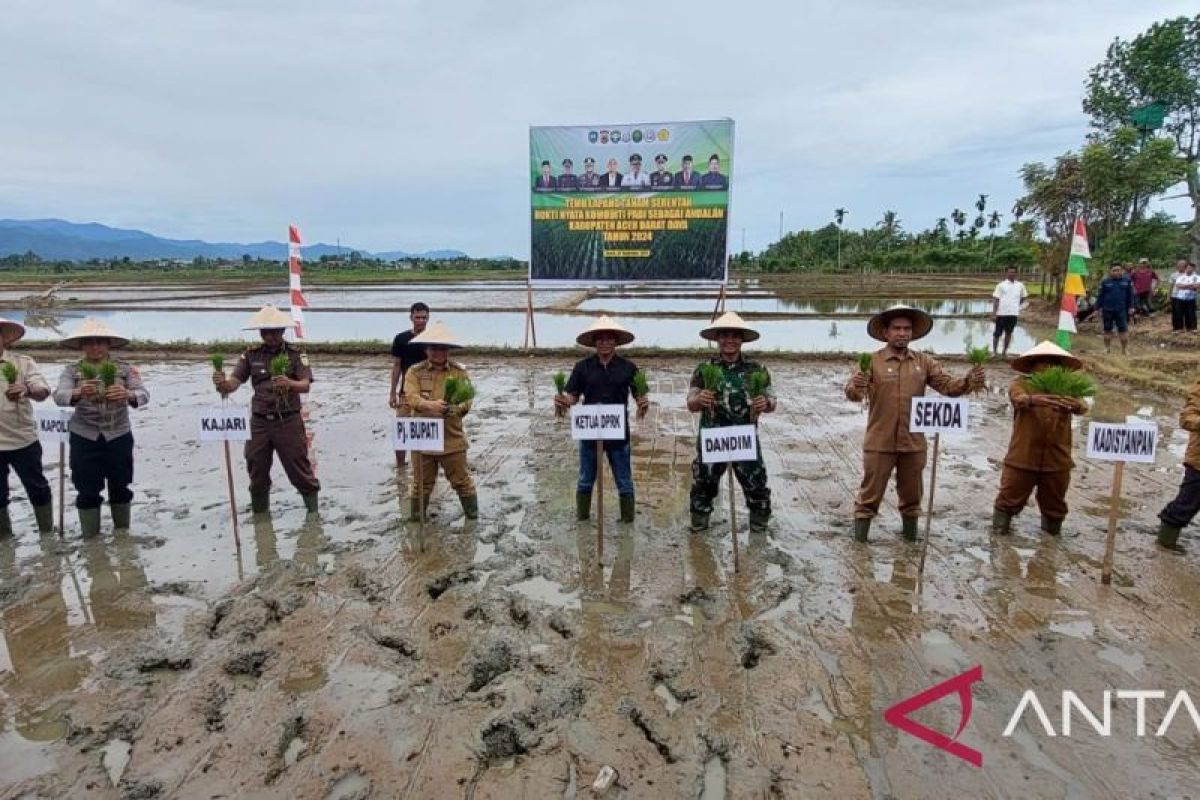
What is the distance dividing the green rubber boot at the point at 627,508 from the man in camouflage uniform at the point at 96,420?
342 centimetres

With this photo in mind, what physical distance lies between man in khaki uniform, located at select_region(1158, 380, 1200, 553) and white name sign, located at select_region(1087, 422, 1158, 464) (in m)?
0.70

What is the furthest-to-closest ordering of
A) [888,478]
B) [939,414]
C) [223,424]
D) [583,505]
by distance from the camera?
[583,505] → [223,424] → [888,478] → [939,414]

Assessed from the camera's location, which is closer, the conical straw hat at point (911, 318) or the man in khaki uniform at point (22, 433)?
the conical straw hat at point (911, 318)

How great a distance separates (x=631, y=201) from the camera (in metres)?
12.3

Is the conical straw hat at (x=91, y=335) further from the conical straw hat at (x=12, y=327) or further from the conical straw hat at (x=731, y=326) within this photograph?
the conical straw hat at (x=731, y=326)

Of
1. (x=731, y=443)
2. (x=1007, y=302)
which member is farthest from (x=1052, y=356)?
(x=1007, y=302)

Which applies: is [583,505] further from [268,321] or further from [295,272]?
[295,272]

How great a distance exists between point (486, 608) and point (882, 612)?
7.30ft

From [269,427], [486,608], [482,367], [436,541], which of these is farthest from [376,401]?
[486,608]

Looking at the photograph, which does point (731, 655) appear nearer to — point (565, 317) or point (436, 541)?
point (436, 541)

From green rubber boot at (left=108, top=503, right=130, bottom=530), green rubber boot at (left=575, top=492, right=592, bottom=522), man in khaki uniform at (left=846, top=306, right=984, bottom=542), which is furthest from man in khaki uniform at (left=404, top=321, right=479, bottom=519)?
man in khaki uniform at (left=846, top=306, right=984, bottom=542)

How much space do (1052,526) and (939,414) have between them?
138cm

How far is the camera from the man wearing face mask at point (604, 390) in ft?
16.4

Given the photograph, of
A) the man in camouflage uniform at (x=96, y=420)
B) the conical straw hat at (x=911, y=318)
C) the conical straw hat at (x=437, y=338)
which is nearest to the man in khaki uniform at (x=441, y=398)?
the conical straw hat at (x=437, y=338)
